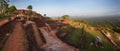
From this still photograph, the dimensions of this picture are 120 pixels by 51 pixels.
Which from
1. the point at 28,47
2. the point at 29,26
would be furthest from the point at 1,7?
the point at 28,47

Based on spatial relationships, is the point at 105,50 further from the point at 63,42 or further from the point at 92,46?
the point at 63,42

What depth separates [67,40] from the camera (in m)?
19.7

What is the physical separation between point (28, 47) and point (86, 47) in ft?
19.3

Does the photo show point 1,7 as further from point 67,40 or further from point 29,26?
point 67,40

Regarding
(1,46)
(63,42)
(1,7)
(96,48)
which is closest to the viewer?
(1,46)

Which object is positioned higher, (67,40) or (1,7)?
(1,7)

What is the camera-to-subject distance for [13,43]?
1641 cm

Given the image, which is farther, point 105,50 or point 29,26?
point 29,26

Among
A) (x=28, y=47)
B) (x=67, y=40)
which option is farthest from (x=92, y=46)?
(x=28, y=47)

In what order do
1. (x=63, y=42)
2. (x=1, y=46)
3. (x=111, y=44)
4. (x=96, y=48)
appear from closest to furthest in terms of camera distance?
1. (x=1, y=46)
2. (x=96, y=48)
3. (x=111, y=44)
4. (x=63, y=42)

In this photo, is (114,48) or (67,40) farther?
(67,40)

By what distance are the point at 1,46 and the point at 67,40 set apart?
26.0 feet

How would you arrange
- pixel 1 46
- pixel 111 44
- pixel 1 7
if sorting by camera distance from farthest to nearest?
1. pixel 1 7
2. pixel 111 44
3. pixel 1 46

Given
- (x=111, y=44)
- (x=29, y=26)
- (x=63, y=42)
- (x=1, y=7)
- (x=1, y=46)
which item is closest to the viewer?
(x=1, y=46)
